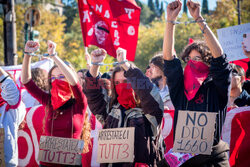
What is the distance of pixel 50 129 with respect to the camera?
340cm

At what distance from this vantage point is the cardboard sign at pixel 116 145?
292 cm

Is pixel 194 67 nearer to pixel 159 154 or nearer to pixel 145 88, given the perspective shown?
pixel 145 88

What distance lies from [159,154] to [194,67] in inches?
34.0

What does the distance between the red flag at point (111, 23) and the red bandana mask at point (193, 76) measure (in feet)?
7.14

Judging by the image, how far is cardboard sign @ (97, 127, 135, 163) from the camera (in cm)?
292

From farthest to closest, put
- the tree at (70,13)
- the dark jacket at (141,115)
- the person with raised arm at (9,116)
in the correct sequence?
1. the tree at (70,13)
2. the person with raised arm at (9,116)
3. the dark jacket at (141,115)

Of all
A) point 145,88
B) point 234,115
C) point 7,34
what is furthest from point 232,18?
point 145,88

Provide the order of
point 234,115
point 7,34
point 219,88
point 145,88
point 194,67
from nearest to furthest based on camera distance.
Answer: point 219,88 < point 194,67 < point 145,88 < point 234,115 < point 7,34

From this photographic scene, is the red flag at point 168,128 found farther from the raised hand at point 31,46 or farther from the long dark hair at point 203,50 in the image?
the raised hand at point 31,46

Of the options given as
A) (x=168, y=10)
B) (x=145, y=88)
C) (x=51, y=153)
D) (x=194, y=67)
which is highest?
(x=168, y=10)

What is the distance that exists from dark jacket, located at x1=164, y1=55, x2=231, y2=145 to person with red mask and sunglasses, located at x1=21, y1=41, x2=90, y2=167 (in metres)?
1.10

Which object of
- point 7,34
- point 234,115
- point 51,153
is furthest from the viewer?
point 7,34

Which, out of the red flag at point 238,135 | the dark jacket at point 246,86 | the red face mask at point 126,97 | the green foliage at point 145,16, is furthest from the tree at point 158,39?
the green foliage at point 145,16

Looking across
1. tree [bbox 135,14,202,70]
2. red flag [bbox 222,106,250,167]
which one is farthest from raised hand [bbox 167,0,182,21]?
tree [bbox 135,14,202,70]
